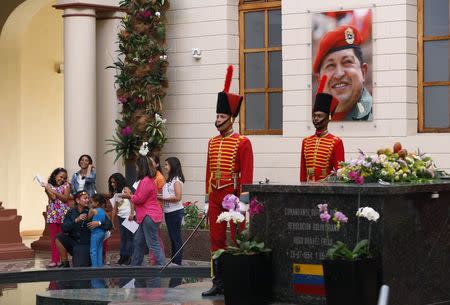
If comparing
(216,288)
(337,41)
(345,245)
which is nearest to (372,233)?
(345,245)

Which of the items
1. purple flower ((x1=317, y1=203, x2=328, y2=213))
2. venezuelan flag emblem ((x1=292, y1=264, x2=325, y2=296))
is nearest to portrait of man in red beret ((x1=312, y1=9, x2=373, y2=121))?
venezuelan flag emblem ((x1=292, y1=264, x2=325, y2=296))

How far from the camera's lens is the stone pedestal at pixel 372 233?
12008mm

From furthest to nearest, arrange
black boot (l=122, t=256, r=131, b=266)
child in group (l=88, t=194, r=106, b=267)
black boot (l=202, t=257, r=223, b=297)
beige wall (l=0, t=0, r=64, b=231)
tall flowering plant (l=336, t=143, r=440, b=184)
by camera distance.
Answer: beige wall (l=0, t=0, r=64, b=231), black boot (l=122, t=256, r=131, b=266), child in group (l=88, t=194, r=106, b=267), black boot (l=202, t=257, r=223, b=297), tall flowering plant (l=336, t=143, r=440, b=184)

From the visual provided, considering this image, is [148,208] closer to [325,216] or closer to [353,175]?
[353,175]

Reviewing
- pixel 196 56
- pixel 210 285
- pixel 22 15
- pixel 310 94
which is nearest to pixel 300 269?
pixel 210 285

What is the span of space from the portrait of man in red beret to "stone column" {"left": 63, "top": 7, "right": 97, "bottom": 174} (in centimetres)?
395

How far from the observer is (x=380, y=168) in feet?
41.8

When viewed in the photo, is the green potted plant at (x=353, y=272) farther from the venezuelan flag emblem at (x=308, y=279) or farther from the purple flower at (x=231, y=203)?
the purple flower at (x=231, y=203)

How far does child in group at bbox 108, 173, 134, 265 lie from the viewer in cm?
1909

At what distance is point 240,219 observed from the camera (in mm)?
12953

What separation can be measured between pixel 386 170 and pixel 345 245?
3.23ft

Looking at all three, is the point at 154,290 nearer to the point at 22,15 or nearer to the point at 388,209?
the point at 388,209

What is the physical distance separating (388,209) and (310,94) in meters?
8.70

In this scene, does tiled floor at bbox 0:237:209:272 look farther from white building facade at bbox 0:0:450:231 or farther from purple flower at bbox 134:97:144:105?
purple flower at bbox 134:97:144:105
